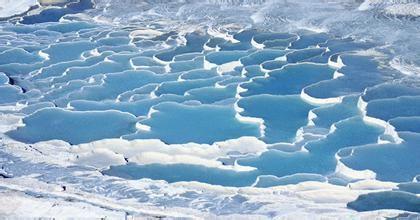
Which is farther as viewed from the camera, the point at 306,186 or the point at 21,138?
the point at 21,138

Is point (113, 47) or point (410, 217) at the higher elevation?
point (410, 217)

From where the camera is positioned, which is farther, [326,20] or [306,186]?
[326,20]

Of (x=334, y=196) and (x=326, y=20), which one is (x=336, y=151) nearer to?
(x=334, y=196)

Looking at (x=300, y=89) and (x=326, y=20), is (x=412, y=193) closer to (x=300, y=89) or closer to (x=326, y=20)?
(x=300, y=89)

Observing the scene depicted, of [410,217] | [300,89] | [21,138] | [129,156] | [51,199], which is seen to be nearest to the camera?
[410,217]

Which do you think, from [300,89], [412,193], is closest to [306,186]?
[412,193]

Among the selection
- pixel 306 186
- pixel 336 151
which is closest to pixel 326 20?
pixel 336 151

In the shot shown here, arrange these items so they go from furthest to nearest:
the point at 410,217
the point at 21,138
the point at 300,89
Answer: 1. the point at 300,89
2. the point at 21,138
3. the point at 410,217

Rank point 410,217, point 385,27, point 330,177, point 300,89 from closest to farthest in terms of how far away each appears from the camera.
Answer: point 410,217, point 330,177, point 300,89, point 385,27

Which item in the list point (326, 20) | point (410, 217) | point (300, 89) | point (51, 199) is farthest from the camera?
point (326, 20)
